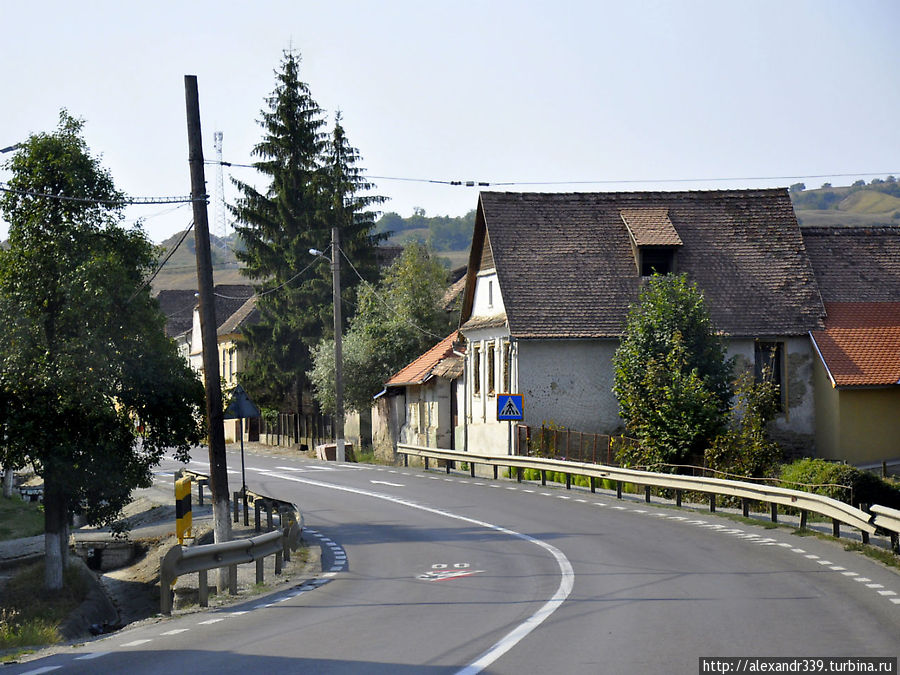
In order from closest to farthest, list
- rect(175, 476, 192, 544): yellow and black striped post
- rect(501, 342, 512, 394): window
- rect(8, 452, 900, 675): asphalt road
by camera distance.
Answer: rect(8, 452, 900, 675): asphalt road < rect(175, 476, 192, 544): yellow and black striped post < rect(501, 342, 512, 394): window

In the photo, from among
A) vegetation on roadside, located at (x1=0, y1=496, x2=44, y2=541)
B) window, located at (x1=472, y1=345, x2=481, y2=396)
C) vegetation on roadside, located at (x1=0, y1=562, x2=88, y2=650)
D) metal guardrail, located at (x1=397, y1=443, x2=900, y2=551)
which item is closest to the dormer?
window, located at (x1=472, y1=345, x2=481, y2=396)

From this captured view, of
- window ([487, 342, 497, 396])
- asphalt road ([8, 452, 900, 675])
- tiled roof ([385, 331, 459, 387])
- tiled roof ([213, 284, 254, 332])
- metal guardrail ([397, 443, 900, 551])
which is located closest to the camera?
asphalt road ([8, 452, 900, 675])

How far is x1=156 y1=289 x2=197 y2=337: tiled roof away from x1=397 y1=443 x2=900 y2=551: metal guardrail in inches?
2852

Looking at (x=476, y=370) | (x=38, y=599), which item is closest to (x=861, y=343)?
(x=476, y=370)

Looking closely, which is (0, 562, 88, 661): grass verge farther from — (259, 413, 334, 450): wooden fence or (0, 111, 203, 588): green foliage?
(259, 413, 334, 450): wooden fence

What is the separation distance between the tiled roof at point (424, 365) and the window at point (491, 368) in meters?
4.58

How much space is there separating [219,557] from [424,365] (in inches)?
1324

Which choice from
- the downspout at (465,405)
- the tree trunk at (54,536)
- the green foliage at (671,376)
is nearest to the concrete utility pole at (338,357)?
the downspout at (465,405)

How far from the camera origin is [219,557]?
1442 cm

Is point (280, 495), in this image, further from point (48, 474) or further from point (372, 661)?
point (372, 661)

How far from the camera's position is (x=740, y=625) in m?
10.7

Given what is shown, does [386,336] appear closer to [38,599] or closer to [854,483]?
[854,483]

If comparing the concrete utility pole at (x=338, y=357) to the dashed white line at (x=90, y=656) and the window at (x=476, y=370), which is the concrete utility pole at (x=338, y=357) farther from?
the dashed white line at (x=90, y=656)

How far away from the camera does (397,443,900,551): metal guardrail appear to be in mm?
16859
